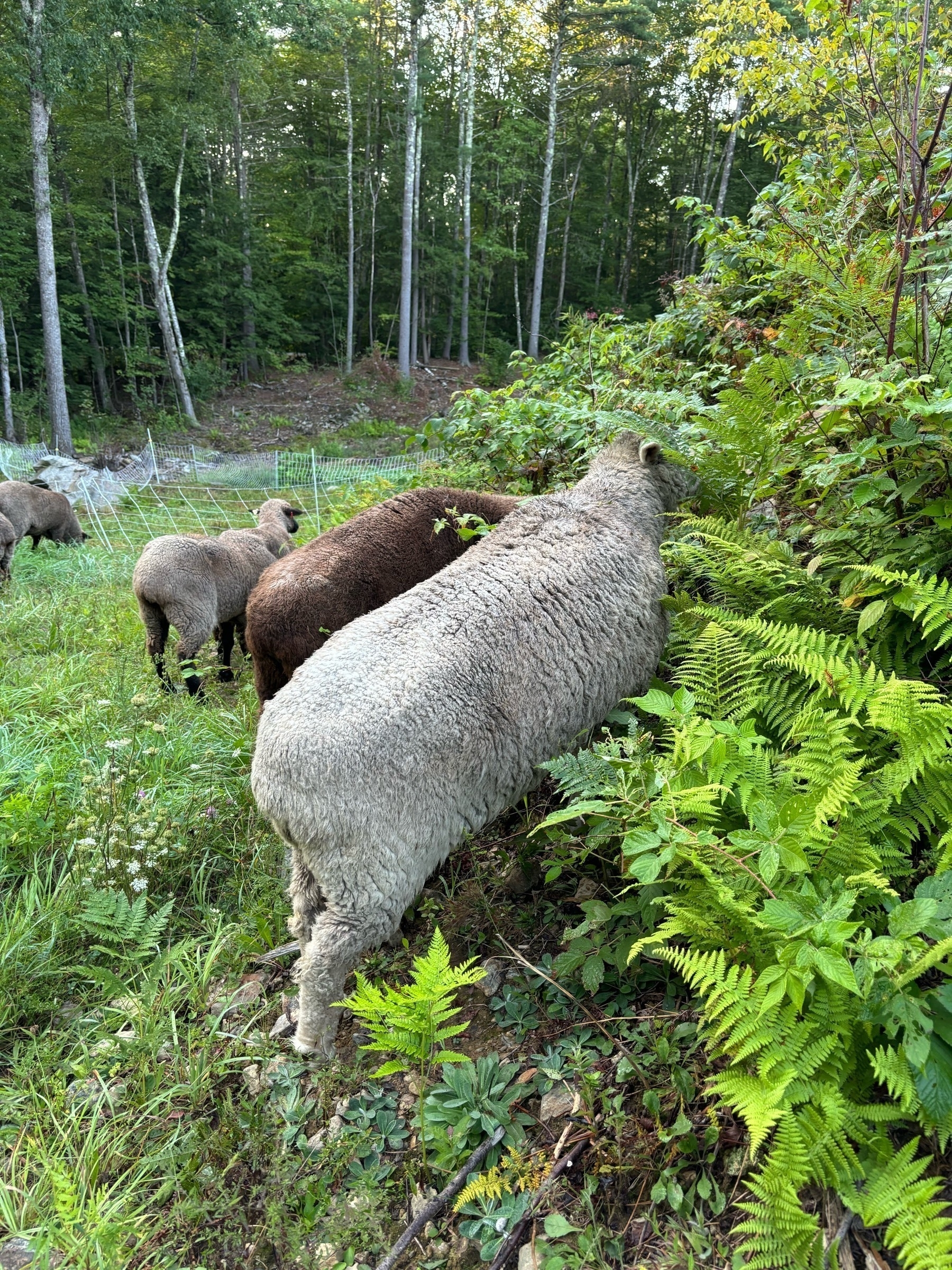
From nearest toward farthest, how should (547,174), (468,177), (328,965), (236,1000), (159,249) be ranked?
(328,965) < (236,1000) < (159,249) < (547,174) < (468,177)

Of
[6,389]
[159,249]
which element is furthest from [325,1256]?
[159,249]

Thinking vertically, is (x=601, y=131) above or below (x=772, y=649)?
above

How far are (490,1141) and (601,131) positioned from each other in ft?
137

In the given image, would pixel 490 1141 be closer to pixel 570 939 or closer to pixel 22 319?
pixel 570 939

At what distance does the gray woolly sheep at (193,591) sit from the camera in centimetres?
612

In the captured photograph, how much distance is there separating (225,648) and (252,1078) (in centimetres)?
515

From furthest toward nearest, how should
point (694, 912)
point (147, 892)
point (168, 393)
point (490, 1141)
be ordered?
point (168, 393) → point (147, 892) → point (490, 1141) → point (694, 912)

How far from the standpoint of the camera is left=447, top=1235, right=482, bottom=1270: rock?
1.93 meters

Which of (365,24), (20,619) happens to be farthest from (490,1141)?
(365,24)

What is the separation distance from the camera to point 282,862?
365 centimetres

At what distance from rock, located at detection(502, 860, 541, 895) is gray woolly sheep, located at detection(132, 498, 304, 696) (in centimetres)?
354

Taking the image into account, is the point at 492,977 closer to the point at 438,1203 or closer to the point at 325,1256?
the point at 438,1203

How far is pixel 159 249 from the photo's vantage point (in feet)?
79.9

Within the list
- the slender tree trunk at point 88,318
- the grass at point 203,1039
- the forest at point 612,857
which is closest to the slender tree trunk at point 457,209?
the slender tree trunk at point 88,318
